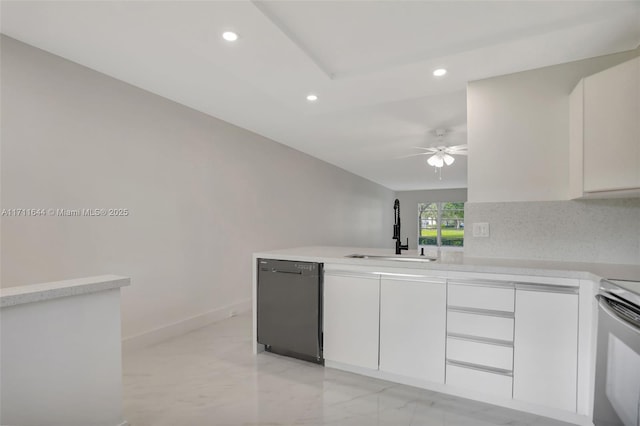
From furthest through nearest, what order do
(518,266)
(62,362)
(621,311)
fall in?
(518,266), (62,362), (621,311)

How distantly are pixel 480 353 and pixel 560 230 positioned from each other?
1086mm

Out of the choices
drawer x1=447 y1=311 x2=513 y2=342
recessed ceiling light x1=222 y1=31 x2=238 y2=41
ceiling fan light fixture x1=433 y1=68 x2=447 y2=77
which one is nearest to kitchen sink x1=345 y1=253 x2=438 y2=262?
drawer x1=447 y1=311 x2=513 y2=342

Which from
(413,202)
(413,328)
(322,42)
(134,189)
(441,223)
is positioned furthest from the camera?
(413,202)

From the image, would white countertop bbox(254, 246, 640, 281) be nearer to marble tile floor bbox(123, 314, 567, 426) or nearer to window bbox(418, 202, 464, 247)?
marble tile floor bbox(123, 314, 567, 426)

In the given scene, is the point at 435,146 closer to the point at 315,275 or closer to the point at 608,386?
the point at 315,275

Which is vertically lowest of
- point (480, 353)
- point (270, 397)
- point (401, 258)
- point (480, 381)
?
point (270, 397)

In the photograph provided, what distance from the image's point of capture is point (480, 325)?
6.89ft

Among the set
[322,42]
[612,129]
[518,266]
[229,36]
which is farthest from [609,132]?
[229,36]

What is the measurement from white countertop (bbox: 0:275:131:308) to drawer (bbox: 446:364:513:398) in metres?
2.11

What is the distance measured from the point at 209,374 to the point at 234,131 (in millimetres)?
2868

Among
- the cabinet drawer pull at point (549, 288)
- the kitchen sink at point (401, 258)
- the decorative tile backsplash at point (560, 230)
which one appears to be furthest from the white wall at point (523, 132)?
the cabinet drawer pull at point (549, 288)

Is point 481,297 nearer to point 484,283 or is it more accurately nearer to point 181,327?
point 484,283

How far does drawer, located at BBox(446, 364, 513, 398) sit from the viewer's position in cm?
203

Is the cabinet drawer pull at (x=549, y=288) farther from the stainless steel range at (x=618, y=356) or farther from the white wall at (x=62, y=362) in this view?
the white wall at (x=62, y=362)
